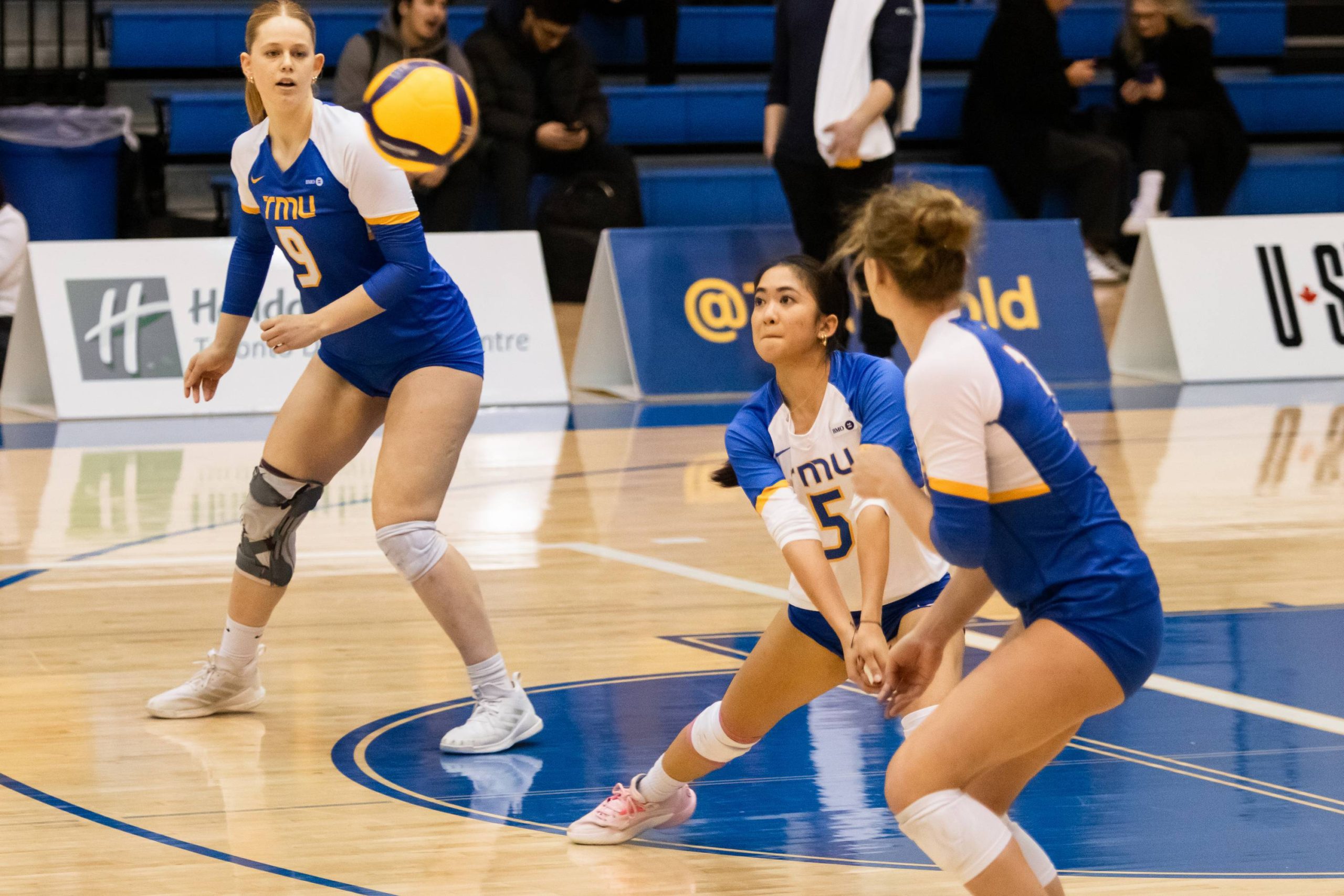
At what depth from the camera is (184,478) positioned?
7543mm

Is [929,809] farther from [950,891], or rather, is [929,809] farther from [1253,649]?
[1253,649]

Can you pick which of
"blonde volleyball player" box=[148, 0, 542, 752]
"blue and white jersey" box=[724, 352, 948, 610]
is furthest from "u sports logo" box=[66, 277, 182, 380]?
"blue and white jersey" box=[724, 352, 948, 610]

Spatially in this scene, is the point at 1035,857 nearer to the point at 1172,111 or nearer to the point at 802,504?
the point at 802,504

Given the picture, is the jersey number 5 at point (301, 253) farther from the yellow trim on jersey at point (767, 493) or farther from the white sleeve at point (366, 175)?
the yellow trim on jersey at point (767, 493)

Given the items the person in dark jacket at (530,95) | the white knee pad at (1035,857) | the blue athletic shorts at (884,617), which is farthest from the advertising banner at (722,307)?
the white knee pad at (1035,857)

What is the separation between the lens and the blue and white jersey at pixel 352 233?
407 cm

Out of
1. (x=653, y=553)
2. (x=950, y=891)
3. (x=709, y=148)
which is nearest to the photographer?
(x=950, y=891)

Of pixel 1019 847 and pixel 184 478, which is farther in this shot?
pixel 184 478

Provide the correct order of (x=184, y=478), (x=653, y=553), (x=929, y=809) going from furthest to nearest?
(x=184, y=478), (x=653, y=553), (x=929, y=809)

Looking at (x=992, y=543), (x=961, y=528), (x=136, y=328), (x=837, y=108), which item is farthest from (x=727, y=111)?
(x=961, y=528)

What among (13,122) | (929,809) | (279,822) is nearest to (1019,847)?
(929,809)

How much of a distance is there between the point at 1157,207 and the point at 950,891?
9.89m

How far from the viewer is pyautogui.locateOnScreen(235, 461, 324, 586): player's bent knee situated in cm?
438

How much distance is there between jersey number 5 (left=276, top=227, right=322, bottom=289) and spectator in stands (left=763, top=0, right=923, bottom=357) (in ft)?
14.5
